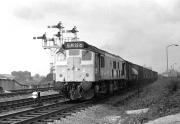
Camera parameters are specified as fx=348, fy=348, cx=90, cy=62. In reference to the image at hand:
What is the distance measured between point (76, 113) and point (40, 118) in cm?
272

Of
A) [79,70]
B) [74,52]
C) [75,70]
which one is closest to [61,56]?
[74,52]

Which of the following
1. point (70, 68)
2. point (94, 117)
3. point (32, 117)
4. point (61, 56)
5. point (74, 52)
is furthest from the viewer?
point (61, 56)

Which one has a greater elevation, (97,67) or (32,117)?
(97,67)

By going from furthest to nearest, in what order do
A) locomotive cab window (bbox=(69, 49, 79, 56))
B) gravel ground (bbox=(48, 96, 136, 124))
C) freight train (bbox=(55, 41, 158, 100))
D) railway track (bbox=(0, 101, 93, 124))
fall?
1. locomotive cab window (bbox=(69, 49, 79, 56))
2. freight train (bbox=(55, 41, 158, 100))
3. gravel ground (bbox=(48, 96, 136, 124))
4. railway track (bbox=(0, 101, 93, 124))

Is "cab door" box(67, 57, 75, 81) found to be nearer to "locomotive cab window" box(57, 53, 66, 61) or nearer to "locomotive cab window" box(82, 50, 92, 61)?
"locomotive cab window" box(57, 53, 66, 61)

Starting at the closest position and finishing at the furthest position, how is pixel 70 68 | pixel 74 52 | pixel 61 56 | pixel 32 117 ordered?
pixel 32 117
pixel 70 68
pixel 74 52
pixel 61 56

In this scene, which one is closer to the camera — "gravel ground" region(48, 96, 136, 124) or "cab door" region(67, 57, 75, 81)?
"gravel ground" region(48, 96, 136, 124)

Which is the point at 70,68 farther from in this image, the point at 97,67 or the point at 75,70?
the point at 97,67

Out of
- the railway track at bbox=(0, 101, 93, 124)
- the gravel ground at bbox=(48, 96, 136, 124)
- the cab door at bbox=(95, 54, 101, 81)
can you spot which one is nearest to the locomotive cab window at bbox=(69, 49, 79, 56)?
the cab door at bbox=(95, 54, 101, 81)

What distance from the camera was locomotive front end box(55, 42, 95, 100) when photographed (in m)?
21.1

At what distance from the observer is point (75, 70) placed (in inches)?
845

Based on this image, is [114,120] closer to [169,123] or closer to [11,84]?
[169,123]

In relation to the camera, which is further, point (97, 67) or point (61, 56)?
point (61, 56)

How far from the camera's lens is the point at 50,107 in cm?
1836
